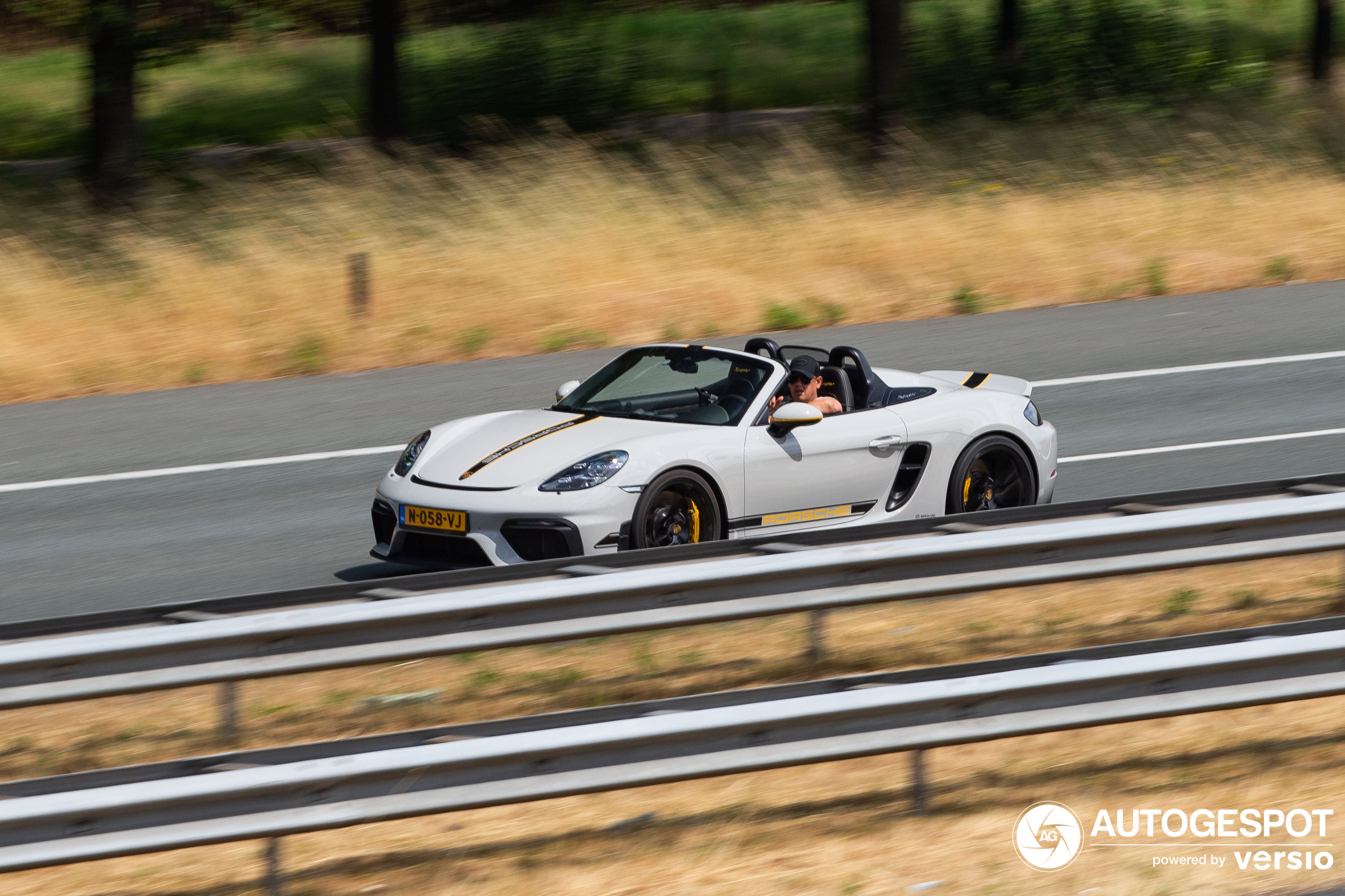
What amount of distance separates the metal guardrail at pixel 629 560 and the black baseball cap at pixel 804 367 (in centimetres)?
199

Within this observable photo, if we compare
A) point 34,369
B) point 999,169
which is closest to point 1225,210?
point 999,169

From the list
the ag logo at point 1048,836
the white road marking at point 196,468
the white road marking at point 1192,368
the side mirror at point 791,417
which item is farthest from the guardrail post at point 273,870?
the white road marking at point 1192,368

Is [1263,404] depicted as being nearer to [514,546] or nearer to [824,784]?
[514,546]

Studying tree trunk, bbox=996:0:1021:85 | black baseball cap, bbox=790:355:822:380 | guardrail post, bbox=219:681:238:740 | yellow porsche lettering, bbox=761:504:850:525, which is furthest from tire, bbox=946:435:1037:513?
tree trunk, bbox=996:0:1021:85

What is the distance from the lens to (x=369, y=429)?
40.1 feet

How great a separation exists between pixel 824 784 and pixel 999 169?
16.9 metres

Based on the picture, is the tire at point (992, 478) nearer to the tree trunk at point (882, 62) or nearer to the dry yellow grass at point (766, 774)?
the dry yellow grass at point (766, 774)

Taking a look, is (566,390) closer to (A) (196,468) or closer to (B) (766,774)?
(A) (196,468)

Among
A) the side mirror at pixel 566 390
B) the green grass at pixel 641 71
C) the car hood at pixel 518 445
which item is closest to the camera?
the car hood at pixel 518 445

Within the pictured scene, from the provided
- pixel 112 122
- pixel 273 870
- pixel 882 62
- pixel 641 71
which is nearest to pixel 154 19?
pixel 112 122

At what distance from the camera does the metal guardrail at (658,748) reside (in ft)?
14.8

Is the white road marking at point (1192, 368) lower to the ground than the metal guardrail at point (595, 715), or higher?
higher

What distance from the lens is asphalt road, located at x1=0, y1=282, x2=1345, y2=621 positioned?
367 inches

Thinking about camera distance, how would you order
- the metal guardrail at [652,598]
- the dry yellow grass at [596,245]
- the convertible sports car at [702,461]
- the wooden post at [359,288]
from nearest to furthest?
the metal guardrail at [652,598] → the convertible sports car at [702,461] → the dry yellow grass at [596,245] → the wooden post at [359,288]
